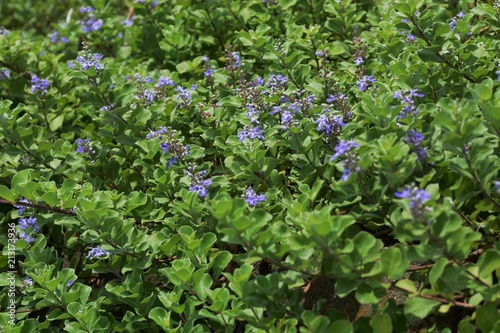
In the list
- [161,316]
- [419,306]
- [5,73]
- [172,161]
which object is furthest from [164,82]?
[419,306]

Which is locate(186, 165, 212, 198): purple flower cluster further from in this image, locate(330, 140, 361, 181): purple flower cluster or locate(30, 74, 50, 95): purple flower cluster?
locate(30, 74, 50, 95): purple flower cluster

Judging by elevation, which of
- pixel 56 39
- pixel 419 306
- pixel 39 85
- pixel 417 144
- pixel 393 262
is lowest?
pixel 56 39

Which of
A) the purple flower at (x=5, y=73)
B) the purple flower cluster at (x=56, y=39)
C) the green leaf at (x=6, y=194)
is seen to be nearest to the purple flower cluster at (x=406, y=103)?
the green leaf at (x=6, y=194)

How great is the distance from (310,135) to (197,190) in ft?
1.41

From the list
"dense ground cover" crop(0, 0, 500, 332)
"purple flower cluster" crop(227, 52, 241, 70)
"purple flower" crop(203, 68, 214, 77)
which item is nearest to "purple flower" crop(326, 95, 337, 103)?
"dense ground cover" crop(0, 0, 500, 332)

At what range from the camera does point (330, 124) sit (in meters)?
2.42

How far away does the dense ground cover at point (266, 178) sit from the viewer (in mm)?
1934

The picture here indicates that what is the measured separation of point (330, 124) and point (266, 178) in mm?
312

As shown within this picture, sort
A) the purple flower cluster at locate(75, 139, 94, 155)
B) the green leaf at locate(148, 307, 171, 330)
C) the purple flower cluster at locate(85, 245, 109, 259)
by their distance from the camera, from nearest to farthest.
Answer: the green leaf at locate(148, 307, 171, 330)
the purple flower cluster at locate(85, 245, 109, 259)
the purple flower cluster at locate(75, 139, 94, 155)

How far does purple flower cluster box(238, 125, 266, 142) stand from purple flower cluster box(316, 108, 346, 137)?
238 millimetres

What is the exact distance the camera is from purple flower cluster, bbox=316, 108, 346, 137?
2398mm

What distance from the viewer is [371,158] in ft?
6.50

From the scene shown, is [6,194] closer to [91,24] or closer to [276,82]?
[276,82]

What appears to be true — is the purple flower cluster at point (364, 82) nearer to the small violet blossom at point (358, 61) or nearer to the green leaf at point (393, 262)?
the small violet blossom at point (358, 61)
